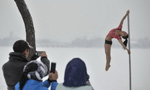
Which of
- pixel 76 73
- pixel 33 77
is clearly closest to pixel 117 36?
pixel 76 73

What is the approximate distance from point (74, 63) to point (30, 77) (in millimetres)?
387

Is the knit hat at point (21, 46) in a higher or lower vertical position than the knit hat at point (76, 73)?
higher

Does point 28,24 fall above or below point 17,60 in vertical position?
above

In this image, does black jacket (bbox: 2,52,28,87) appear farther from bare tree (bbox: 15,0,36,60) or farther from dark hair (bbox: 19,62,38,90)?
bare tree (bbox: 15,0,36,60)

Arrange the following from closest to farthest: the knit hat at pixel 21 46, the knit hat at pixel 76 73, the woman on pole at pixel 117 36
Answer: the knit hat at pixel 76 73 → the knit hat at pixel 21 46 → the woman on pole at pixel 117 36

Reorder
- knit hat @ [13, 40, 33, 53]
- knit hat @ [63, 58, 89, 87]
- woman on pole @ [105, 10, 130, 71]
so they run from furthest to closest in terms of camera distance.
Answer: woman on pole @ [105, 10, 130, 71]
knit hat @ [13, 40, 33, 53]
knit hat @ [63, 58, 89, 87]

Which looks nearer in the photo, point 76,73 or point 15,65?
point 76,73

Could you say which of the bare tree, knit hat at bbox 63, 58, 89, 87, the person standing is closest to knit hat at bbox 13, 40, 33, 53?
the person standing

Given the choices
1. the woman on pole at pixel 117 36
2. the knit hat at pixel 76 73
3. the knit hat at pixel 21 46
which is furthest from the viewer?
the woman on pole at pixel 117 36

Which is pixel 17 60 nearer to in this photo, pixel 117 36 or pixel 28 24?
pixel 28 24

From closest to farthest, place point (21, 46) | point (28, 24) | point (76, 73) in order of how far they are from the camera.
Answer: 1. point (76, 73)
2. point (21, 46)
3. point (28, 24)

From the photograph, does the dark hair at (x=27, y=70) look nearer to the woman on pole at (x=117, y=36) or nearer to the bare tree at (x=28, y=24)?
the bare tree at (x=28, y=24)

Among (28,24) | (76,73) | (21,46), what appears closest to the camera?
(76,73)

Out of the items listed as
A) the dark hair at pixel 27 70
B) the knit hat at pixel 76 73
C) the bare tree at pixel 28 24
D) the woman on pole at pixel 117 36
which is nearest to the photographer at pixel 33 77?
the dark hair at pixel 27 70
